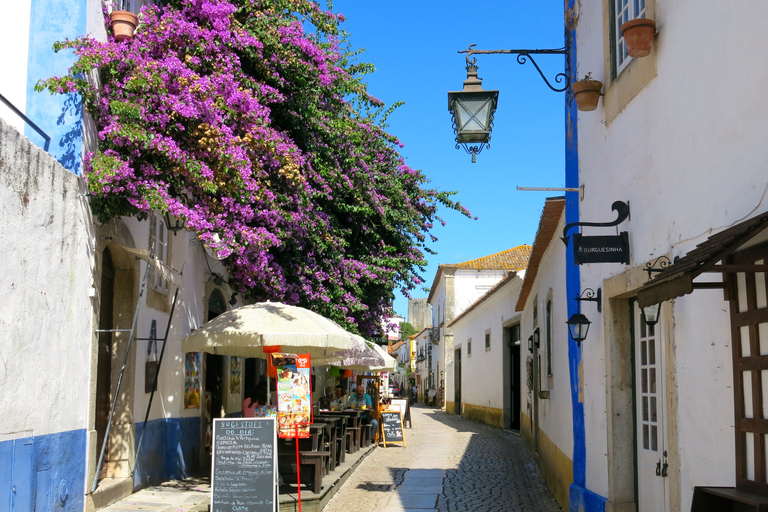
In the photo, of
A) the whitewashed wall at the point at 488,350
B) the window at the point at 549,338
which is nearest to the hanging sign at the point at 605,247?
the window at the point at 549,338

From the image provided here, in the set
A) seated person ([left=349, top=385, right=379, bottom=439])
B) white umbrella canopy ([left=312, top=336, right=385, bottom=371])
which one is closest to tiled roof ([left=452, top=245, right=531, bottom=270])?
seated person ([left=349, top=385, right=379, bottom=439])

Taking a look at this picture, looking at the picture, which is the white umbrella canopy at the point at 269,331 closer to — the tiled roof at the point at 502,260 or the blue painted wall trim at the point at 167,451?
the blue painted wall trim at the point at 167,451

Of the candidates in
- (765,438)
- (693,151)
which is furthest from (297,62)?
(765,438)

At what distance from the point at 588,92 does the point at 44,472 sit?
629 centimetres

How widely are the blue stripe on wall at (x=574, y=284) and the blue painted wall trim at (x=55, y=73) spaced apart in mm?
5481

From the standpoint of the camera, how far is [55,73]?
8.23m

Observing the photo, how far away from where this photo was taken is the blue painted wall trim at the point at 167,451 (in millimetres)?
9977

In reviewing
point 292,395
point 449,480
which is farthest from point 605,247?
point 449,480

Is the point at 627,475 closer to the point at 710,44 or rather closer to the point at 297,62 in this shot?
Result: the point at 710,44

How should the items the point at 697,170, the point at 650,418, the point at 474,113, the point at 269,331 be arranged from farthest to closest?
the point at 269,331, the point at 474,113, the point at 650,418, the point at 697,170

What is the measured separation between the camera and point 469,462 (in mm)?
15148

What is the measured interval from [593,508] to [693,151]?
4008mm

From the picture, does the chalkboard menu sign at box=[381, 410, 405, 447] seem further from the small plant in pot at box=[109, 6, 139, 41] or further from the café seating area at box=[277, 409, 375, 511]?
the small plant in pot at box=[109, 6, 139, 41]

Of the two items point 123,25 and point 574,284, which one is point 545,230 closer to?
point 574,284
